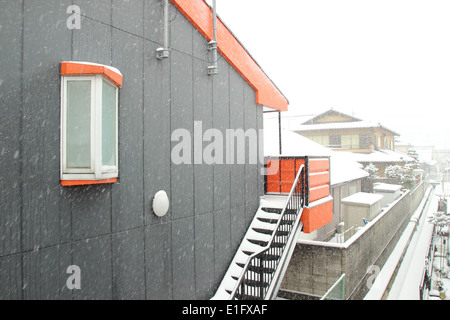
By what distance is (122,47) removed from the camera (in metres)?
4.47

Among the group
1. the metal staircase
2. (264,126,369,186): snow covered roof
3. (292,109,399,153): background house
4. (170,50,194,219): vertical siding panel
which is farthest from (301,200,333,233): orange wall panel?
(292,109,399,153): background house

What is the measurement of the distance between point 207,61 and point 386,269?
39.6 ft

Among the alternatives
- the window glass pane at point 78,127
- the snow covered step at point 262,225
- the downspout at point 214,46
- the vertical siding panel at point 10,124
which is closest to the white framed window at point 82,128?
the window glass pane at point 78,127

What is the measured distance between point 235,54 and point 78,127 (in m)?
4.13

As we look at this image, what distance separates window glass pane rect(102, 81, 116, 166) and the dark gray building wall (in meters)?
0.31

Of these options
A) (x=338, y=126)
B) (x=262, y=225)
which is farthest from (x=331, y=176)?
(x=338, y=126)

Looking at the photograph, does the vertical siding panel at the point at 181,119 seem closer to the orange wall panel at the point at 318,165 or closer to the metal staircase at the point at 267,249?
the metal staircase at the point at 267,249

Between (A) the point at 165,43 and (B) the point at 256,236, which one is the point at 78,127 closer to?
(A) the point at 165,43

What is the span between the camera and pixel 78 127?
12.0 ft

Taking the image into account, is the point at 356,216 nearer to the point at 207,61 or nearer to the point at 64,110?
the point at 207,61

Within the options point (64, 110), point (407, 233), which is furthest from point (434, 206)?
point (64, 110)

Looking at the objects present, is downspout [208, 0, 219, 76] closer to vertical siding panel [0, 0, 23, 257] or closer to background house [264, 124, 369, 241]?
vertical siding panel [0, 0, 23, 257]

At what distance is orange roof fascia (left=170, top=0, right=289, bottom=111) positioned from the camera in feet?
18.6

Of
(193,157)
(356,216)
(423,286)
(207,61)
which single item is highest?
(207,61)
